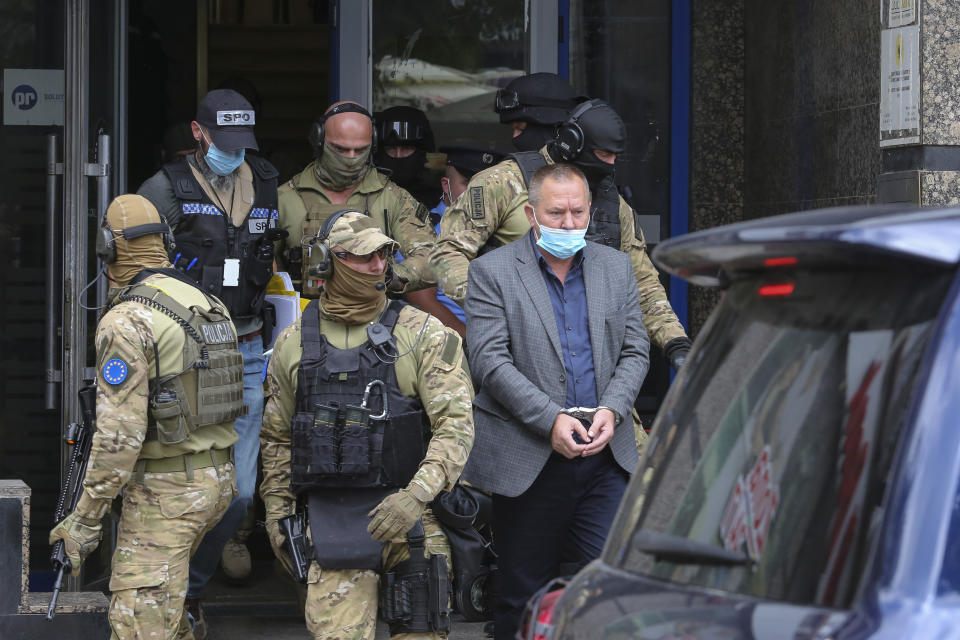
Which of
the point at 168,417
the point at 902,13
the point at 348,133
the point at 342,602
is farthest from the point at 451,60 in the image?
the point at 342,602

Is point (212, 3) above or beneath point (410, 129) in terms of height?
above

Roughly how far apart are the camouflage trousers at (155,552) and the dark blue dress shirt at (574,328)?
1.38 m

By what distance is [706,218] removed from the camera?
806 centimetres

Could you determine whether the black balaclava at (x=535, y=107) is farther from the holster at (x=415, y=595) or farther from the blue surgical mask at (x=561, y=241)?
the holster at (x=415, y=595)

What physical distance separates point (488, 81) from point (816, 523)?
648 centimetres

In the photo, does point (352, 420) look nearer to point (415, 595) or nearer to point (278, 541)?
point (278, 541)

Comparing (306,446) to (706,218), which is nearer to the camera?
(306,446)

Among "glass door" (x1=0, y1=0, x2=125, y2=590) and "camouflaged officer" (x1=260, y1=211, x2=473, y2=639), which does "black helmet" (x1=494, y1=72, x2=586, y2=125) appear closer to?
"camouflaged officer" (x1=260, y1=211, x2=473, y2=639)

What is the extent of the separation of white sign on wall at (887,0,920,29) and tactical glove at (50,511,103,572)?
145 inches

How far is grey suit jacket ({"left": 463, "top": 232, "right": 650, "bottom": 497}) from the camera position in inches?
185

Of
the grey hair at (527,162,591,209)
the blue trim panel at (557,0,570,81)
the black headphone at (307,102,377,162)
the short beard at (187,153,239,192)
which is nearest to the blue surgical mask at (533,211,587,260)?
the grey hair at (527,162,591,209)

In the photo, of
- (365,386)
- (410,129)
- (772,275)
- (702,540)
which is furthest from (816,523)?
(410,129)

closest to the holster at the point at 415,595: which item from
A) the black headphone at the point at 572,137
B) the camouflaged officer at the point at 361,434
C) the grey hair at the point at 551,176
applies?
the camouflaged officer at the point at 361,434

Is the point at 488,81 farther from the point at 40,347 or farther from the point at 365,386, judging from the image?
the point at 365,386
